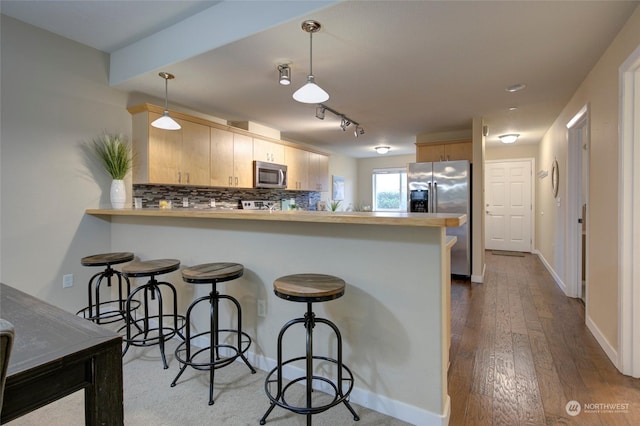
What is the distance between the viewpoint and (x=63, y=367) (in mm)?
803

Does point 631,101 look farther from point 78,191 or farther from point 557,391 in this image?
point 78,191

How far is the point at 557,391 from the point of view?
193 centimetres

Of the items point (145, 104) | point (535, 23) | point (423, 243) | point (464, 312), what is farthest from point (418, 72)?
point (145, 104)

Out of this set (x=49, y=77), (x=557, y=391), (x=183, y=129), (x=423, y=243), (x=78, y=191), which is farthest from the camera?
(x=183, y=129)

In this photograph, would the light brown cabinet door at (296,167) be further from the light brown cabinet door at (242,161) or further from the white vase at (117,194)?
the white vase at (117,194)

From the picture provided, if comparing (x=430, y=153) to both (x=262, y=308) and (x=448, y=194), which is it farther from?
(x=262, y=308)

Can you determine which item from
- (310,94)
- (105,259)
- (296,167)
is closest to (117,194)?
(105,259)

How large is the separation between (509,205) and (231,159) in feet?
19.7

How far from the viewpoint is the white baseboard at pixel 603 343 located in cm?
221

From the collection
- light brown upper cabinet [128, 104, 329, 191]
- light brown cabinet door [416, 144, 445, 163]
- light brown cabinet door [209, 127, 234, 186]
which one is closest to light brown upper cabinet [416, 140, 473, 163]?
light brown cabinet door [416, 144, 445, 163]

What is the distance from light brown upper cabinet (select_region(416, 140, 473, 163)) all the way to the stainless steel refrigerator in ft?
1.50

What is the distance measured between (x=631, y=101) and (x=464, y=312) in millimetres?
2205

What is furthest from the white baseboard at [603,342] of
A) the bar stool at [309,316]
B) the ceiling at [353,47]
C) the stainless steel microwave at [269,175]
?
the stainless steel microwave at [269,175]

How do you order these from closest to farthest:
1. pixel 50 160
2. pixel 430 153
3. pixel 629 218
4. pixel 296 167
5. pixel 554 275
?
pixel 629 218, pixel 50 160, pixel 554 275, pixel 430 153, pixel 296 167
